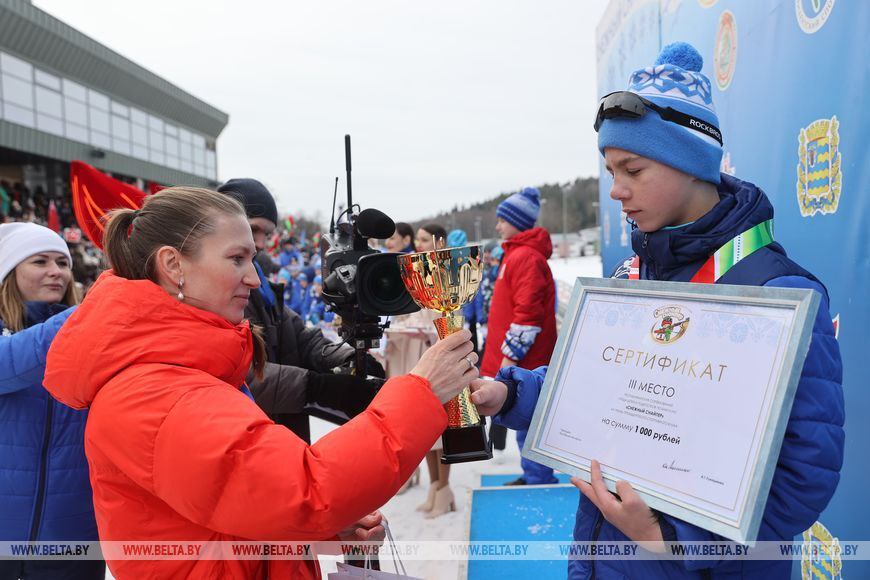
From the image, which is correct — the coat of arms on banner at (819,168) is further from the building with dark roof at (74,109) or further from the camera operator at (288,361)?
the building with dark roof at (74,109)

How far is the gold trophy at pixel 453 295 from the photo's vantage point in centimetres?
127

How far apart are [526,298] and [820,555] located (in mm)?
2070

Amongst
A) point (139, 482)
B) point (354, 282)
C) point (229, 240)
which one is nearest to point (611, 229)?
point (354, 282)

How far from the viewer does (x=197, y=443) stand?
0.92 metres

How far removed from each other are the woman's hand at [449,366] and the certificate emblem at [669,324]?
0.39 m

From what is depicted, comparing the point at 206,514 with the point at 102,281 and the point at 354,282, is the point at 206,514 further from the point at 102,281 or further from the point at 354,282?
the point at 354,282

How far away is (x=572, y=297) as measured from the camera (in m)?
1.27

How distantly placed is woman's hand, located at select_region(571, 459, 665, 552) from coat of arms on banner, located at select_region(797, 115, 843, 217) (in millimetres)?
1235

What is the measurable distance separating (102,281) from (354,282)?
23.7 inches

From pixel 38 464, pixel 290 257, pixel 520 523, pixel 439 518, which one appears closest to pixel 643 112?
pixel 38 464

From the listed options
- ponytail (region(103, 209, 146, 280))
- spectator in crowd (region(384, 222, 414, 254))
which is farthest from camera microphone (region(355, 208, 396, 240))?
spectator in crowd (region(384, 222, 414, 254))

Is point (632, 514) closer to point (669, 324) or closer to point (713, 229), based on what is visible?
point (669, 324)

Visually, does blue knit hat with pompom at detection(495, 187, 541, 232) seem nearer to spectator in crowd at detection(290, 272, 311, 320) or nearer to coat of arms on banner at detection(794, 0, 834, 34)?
coat of arms on banner at detection(794, 0, 834, 34)

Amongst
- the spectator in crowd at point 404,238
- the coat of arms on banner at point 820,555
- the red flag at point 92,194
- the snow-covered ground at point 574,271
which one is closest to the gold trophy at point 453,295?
the coat of arms on banner at point 820,555
